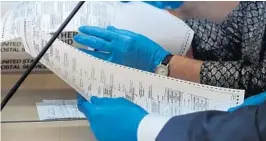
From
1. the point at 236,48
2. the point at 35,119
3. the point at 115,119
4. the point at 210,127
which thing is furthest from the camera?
the point at 236,48

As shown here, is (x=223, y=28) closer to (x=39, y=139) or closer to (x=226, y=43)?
(x=226, y=43)

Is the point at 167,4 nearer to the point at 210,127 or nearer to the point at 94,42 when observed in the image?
the point at 94,42

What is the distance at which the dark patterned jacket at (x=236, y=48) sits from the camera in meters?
0.84

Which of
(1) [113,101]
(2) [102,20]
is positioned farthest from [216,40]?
(1) [113,101]

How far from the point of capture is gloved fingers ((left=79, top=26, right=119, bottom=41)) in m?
0.84

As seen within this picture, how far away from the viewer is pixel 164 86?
752mm

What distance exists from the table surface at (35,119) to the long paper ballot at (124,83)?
2.6 inches

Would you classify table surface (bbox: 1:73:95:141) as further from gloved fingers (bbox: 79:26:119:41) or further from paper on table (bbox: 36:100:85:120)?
gloved fingers (bbox: 79:26:119:41)

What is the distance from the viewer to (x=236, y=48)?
100 centimetres

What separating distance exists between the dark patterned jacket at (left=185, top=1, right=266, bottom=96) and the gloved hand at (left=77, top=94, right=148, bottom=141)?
22 cm

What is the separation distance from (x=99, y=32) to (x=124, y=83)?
0.12 meters

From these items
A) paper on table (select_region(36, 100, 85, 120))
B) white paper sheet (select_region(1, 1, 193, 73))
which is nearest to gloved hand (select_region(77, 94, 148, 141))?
paper on table (select_region(36, 100, 85, 120))

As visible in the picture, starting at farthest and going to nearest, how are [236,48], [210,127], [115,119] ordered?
1. [236,48]
2. [115,119]
3. [210,127]

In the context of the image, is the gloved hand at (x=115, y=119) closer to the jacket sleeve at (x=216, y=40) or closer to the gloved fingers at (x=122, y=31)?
the gloved fingers at (x=122, y=31)
